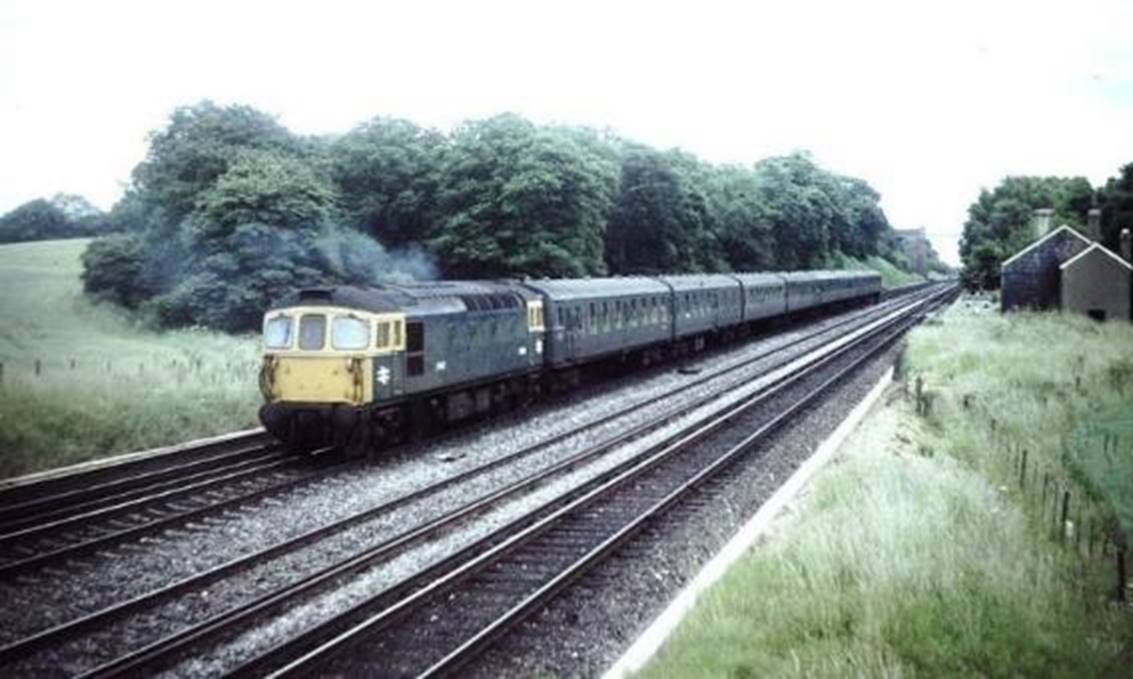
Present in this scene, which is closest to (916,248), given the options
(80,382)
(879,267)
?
(879,267)

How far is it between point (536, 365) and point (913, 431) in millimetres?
8452

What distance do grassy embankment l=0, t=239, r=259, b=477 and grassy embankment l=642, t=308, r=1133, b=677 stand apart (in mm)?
11428

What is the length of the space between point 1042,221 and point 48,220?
43828 millimetres

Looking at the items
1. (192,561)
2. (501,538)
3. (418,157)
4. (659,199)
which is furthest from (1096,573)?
(659,199)

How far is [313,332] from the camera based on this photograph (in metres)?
17.1

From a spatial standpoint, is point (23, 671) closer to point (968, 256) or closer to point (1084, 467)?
point (1084, 467)

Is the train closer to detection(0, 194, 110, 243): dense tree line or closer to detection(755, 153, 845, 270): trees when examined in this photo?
detection(0, 194, 110, 243): dense tree line

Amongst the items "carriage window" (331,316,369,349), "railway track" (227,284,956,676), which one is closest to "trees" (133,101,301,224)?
"carriage window" (331,316,369,349)

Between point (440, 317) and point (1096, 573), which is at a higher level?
point (440, 317)

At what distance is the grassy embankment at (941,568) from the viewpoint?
784 cm

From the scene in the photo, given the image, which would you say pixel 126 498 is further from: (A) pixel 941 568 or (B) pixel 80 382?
(A) pixel 941 568

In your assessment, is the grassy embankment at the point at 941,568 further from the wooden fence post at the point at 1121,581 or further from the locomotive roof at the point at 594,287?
the locomotive roof at the point at 594,287

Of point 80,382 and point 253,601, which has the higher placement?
point 80,382

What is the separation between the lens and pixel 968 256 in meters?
61.4
